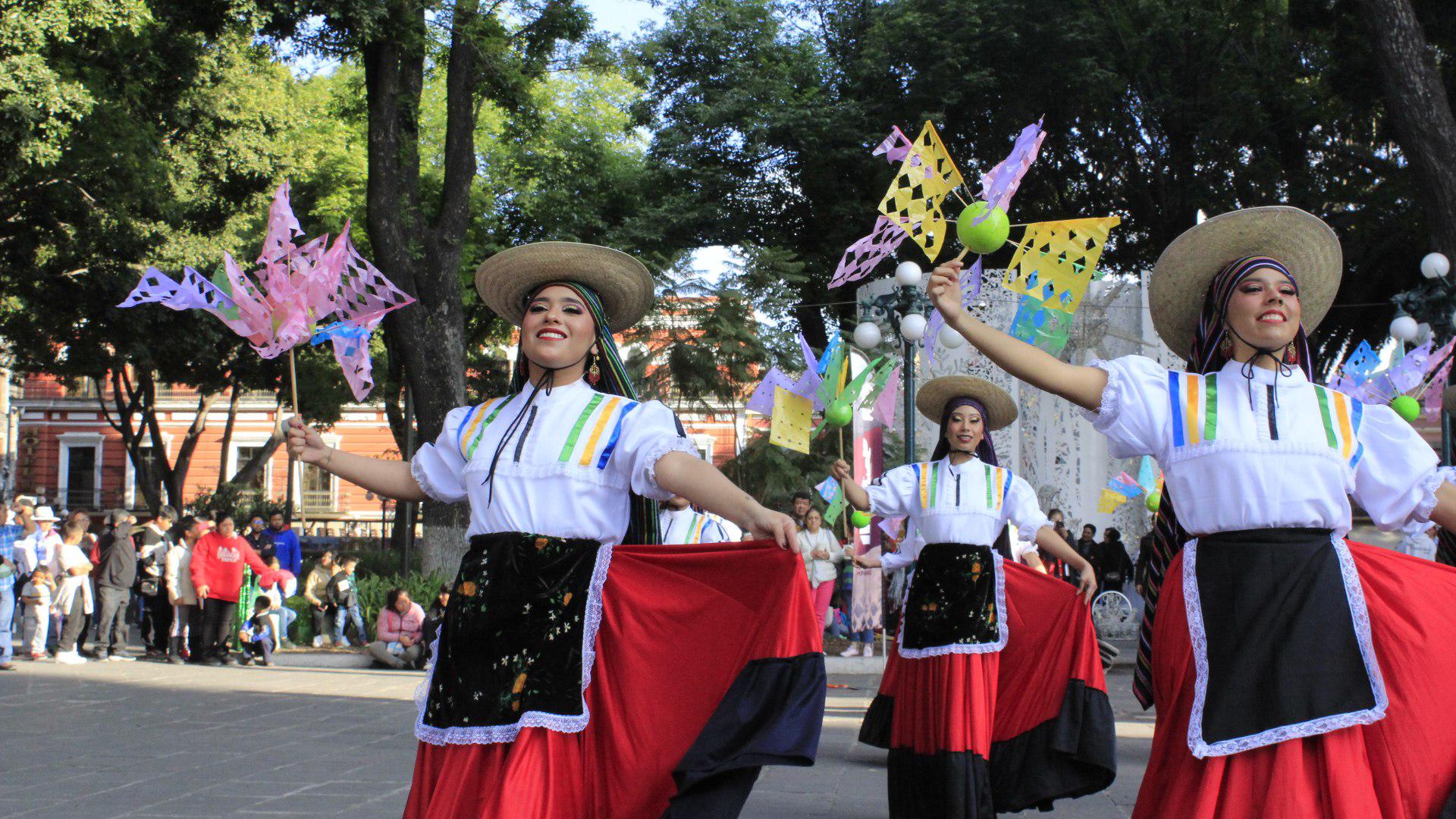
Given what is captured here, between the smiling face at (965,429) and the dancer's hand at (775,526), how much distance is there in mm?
3620

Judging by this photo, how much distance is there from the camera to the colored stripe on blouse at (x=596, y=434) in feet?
12.9

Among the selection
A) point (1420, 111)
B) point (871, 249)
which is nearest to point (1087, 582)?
point (871, 249)

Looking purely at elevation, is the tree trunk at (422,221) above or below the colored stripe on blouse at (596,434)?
above

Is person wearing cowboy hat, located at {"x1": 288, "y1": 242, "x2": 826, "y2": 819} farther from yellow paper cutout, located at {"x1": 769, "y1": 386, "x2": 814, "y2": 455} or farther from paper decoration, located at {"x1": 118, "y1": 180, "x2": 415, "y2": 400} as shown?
yellow paper cutout, located at {"x1": 769, "y1": 386, "x2": 814, "y2": 455}

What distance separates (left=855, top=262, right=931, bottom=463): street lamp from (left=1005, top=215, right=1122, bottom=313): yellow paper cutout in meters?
5.39

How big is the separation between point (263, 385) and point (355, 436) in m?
21.4

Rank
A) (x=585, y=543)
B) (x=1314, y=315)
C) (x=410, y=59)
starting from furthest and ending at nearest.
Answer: (x=410, y=59), (x=1314, y=315), (x=585, y=543)

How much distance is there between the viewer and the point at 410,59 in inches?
631

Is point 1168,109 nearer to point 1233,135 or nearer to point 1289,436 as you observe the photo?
point 1233,135

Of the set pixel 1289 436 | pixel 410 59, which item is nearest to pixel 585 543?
pixel 1289 436

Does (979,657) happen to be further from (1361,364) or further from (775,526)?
(1361,364)

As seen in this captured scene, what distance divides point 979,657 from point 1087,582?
65 centimetres

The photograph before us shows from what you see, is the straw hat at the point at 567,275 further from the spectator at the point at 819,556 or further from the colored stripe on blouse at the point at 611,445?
the spectator at the point at 819,556

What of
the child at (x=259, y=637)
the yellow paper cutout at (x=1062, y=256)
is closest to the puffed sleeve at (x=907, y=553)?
the yellow paper cutout at (x=1062, y=256)
